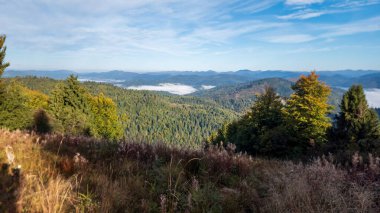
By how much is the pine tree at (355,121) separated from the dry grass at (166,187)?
85.9 ft

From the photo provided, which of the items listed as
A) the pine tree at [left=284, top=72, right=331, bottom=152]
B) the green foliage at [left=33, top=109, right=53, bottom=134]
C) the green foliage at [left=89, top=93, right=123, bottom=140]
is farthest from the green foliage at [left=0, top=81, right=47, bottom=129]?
the pine tree at [left=284, top=72, right=331, bottom=152]

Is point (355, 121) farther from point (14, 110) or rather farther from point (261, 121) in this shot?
point (14, 110)

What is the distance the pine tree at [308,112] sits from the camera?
30.0m

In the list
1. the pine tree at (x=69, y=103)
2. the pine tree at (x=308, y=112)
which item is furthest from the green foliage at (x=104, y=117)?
the pine tree at (x=308, y=112)

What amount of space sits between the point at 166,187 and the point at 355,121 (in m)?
31.2

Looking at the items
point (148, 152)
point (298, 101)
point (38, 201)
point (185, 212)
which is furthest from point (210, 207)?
point (298, 101)

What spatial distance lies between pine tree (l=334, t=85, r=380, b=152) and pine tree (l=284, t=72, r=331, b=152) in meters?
1.53

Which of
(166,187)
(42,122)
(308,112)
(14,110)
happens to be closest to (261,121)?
(308,112)

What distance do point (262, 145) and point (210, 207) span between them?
29.1 meters

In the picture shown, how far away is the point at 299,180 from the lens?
12.9ft

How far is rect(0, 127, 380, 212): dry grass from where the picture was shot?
2.79 metres

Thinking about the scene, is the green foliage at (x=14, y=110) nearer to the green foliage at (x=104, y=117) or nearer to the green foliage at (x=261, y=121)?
the green foliage at (x=104, y=117)

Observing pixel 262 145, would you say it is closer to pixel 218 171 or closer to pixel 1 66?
pixel 218 171

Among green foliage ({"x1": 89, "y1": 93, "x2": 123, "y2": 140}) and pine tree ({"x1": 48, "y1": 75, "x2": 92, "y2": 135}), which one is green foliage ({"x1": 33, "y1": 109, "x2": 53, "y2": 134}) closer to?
pine tree ({"x1": 48, "y1": 75, "x2": 92, "y2": 135})
